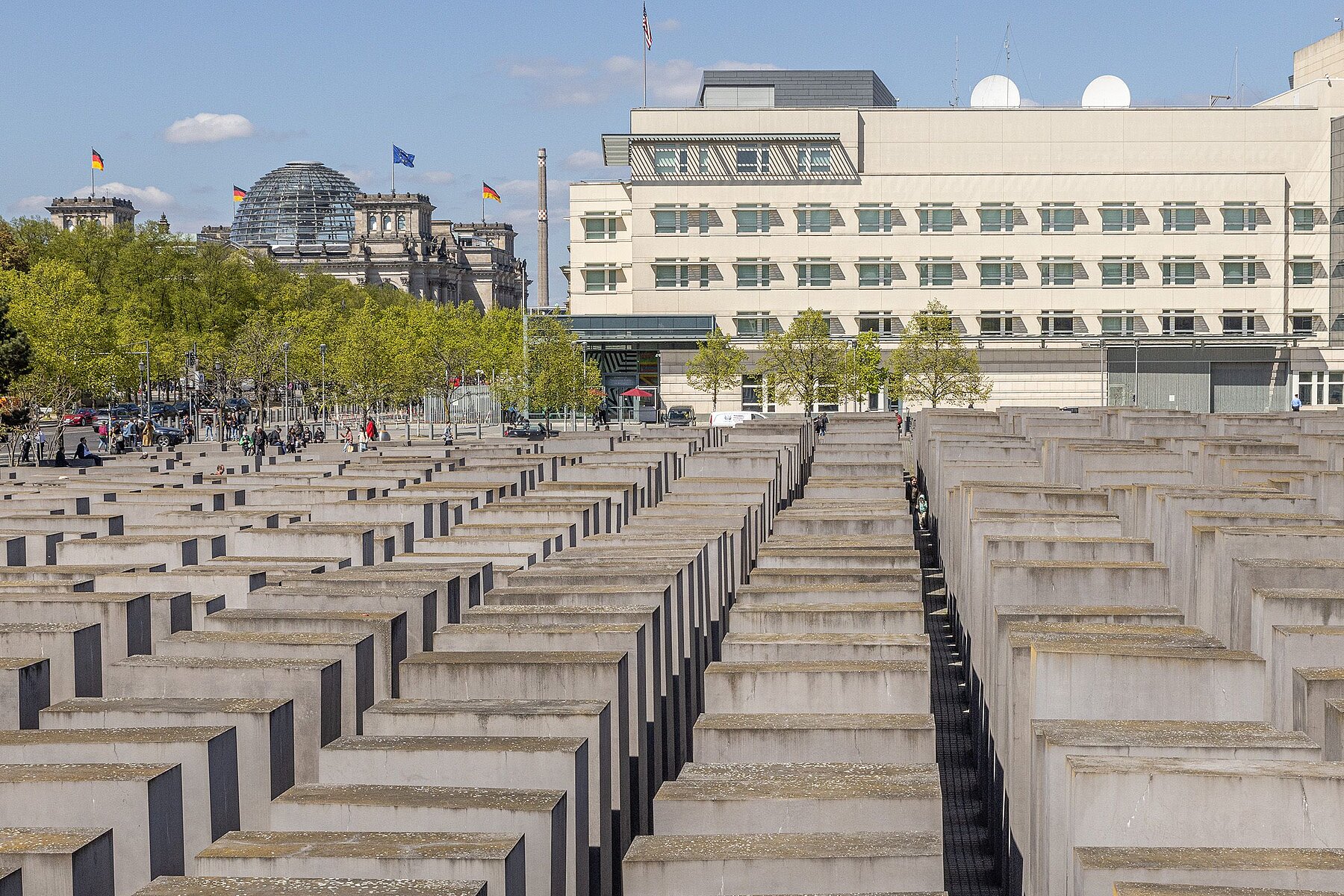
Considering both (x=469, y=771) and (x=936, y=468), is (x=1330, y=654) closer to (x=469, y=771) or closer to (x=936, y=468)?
(x=469, y=771)

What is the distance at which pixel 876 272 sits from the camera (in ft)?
287

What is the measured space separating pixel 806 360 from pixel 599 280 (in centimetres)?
1599

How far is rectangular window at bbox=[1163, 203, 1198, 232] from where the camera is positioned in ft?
285

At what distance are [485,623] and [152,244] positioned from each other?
319ft

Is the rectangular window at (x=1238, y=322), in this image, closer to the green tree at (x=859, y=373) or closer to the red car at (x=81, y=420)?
the green tree at (x=859, y=373)

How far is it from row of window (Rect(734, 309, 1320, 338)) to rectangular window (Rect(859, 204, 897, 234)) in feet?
15.2

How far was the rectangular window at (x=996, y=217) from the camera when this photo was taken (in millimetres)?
86500

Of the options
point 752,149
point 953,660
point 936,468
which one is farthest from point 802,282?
point 953,660

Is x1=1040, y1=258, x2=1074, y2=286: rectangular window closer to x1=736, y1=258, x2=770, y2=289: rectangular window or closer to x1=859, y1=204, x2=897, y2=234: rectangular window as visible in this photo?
x1=859, y1=204, x2=897, y2=234: rectangular window

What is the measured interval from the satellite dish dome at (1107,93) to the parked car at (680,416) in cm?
3097

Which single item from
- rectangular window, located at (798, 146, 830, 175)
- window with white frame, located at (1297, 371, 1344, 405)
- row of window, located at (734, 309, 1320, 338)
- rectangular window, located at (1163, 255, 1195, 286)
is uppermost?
rectangular window, located at (798, 146, 830, 175)

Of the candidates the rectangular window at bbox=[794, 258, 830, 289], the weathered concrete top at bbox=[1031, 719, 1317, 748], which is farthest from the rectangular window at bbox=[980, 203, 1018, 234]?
the weathered concrete top at bbox=[1031, 719, 1317, 748]

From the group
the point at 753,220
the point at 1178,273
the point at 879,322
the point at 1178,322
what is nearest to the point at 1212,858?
the point at 753,220

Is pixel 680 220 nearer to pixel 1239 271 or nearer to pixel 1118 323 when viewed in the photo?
pixel 1118 323
